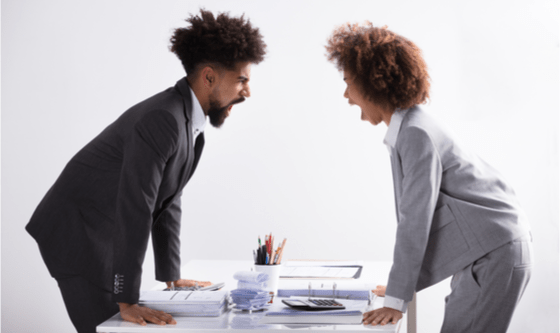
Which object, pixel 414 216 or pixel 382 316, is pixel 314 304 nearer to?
pixel 382 316

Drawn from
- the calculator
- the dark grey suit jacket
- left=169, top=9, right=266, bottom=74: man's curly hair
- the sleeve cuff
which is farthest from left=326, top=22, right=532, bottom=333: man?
the dark grey suit jacket

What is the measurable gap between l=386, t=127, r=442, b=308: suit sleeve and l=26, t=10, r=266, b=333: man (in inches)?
23.5

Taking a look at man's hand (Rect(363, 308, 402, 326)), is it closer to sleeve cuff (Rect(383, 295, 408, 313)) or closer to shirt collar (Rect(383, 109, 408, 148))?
sleeve cuff (Rect(383, 295, 408, 313))

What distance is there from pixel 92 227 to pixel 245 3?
2.15 metres

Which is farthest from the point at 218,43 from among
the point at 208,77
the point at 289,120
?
the point at 289,120

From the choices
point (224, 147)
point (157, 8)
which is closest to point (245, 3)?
point (157, 8)

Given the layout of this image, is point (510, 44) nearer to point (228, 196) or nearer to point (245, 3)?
point (245, 3)

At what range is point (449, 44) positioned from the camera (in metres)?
3.20

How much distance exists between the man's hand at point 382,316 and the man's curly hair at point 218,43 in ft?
2.84

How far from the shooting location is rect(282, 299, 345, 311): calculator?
1.40 metres

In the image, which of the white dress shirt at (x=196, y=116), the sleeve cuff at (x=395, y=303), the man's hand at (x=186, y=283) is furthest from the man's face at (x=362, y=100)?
the man's hand at (x=186, y=283)

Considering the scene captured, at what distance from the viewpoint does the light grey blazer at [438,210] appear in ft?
4.68

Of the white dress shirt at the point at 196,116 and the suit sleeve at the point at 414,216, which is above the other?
the white dress shirt at the point at 196,116

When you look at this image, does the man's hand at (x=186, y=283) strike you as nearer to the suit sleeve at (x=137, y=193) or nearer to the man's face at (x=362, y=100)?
the suit sleeve at (x=137, y=193)
